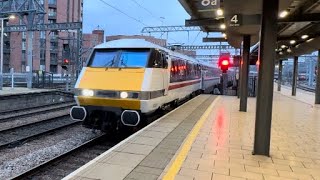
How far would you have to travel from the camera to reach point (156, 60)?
401 inches

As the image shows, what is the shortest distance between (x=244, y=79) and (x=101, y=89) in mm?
6866

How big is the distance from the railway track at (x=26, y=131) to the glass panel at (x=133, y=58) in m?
3.83

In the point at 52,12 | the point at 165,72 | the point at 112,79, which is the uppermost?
the point at 52,12

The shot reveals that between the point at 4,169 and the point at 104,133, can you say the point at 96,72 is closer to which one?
the point at 104,133

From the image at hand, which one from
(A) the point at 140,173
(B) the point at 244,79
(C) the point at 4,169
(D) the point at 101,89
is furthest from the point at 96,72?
(B) the point at 244,79

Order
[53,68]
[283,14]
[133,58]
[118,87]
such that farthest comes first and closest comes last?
[53,68], [283,14], [133,58], [118,87]

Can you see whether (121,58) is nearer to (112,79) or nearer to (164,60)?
(112,79)

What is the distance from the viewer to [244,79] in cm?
1409

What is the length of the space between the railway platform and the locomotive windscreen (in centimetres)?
196

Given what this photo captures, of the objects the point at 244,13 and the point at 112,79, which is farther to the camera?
the point at 244,13

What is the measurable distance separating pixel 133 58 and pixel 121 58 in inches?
14.1

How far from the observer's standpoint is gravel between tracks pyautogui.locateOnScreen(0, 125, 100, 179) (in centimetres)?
763

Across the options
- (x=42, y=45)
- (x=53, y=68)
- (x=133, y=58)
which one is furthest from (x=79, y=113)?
(x=53, y=68)

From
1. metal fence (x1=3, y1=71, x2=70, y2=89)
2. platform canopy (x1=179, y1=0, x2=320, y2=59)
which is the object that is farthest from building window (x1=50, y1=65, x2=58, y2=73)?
→ platform canopy (x1=179, y1=0, x2=320, y2=59)
